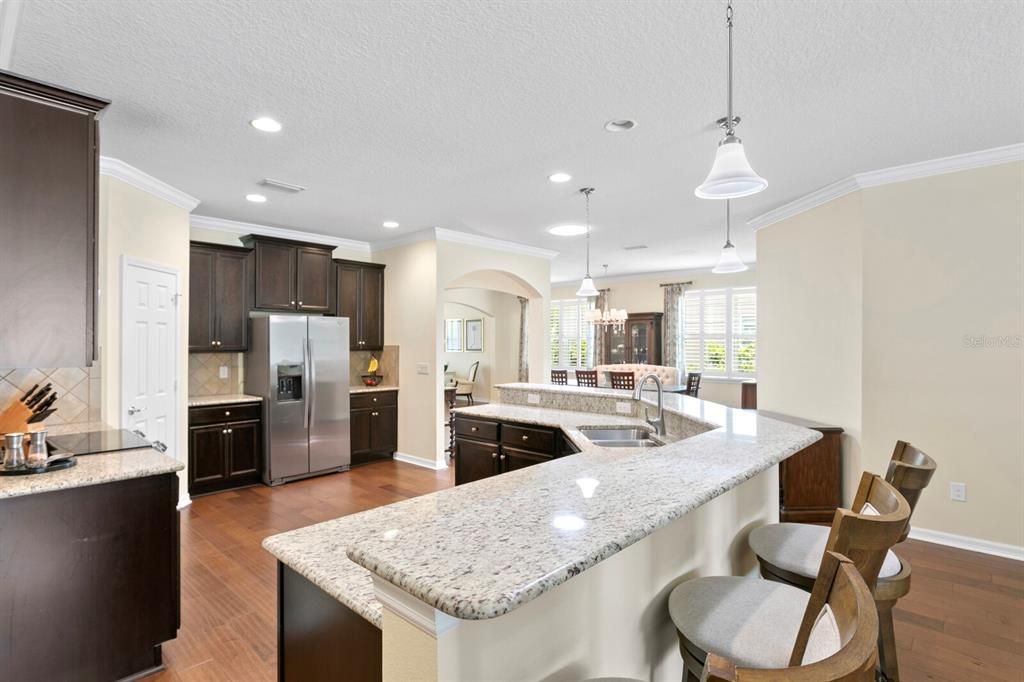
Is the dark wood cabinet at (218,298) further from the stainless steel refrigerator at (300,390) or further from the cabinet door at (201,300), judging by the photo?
the stainless steel refrigerator at (300,390)

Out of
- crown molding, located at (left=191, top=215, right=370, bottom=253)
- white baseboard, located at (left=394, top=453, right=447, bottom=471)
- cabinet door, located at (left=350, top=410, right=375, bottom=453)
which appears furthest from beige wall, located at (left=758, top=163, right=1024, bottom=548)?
crown molding, located at (left=191, top=215, right=370, bottom=253)

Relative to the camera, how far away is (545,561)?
764 mm

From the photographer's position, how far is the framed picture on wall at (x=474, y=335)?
38.8 ft

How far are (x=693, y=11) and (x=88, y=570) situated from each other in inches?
127

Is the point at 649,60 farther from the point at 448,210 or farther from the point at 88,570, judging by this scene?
the point at 88,570

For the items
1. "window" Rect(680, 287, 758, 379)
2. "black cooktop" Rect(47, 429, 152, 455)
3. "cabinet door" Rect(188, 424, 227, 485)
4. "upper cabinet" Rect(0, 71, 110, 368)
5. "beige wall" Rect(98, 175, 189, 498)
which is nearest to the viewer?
"upper cabinet" Rect(0, 71, 110, 368)

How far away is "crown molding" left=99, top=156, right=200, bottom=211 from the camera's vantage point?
3.41 meters

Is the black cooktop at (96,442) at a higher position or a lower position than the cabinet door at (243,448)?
higher

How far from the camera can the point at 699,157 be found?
329 cm

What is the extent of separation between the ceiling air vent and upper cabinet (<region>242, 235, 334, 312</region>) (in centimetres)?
138

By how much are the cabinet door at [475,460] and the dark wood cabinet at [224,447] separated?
91.8 inches

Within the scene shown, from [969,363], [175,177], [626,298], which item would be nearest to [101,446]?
[175,177]

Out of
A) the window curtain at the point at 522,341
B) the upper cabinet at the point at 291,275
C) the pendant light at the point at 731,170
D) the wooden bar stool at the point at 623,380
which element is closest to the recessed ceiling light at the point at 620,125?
the pendant light at the point at 731,170

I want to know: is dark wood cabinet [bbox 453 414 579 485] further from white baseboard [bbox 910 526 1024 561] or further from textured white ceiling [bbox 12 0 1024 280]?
white baseboard [bbox 910 526 1024 561]
